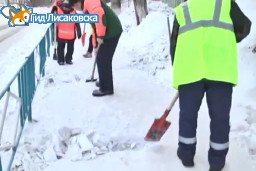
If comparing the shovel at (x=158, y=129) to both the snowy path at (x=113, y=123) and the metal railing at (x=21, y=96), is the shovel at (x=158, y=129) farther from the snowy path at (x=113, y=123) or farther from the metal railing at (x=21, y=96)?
the metal railing at (x=21, y=96)

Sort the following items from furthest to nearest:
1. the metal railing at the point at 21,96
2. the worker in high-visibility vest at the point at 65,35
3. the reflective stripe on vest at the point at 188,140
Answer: the worker in high-visibility vest at the point at 65,35 < the metal railing at the point at 21,96 < the reflective stripe on vest at the point at 188,140

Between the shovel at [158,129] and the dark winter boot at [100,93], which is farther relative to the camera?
the dark winter boot at [100,93]

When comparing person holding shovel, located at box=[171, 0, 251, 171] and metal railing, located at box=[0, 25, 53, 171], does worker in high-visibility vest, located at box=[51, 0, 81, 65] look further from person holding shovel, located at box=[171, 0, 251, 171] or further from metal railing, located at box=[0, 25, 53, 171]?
person holding shovel, located at box=[171, 0, 251, 171]

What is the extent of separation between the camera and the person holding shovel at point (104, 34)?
5.31m

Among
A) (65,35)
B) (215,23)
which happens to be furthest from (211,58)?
(65,35)

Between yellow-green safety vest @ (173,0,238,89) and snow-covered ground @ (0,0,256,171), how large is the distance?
0.94 metres

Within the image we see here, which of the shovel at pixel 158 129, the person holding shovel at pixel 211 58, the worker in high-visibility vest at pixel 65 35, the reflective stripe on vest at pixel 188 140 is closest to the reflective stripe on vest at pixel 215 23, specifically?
the person holding shovel at pixel 211 58

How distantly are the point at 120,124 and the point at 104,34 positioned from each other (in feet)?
4.75

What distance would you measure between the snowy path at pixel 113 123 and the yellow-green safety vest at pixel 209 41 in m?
0.94

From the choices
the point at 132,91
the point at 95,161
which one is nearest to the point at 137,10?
the point at 132,91

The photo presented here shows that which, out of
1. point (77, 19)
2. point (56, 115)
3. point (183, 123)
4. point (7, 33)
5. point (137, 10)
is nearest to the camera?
point (183, 123)

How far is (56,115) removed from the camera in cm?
493

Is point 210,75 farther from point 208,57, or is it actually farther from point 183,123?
point 183,123

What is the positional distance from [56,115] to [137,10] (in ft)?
28.5
